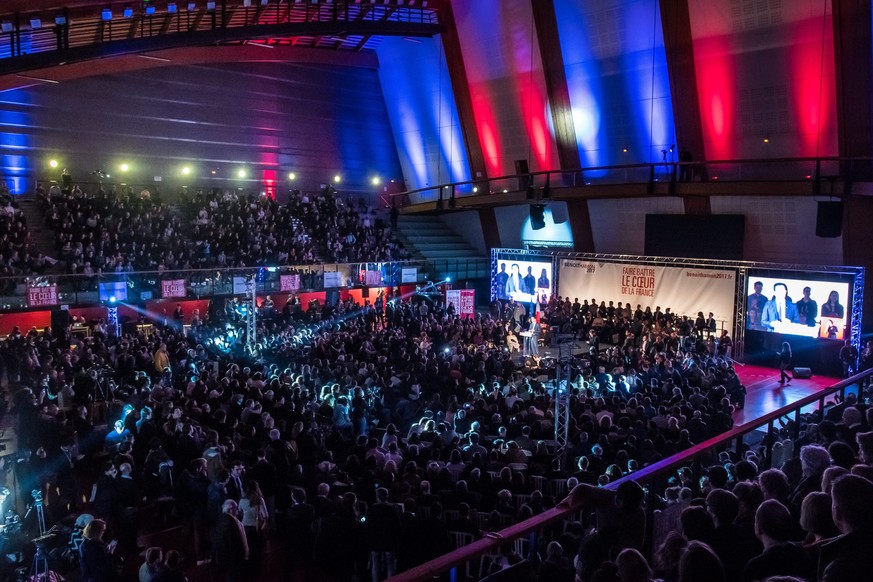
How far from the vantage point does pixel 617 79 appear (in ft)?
69.5

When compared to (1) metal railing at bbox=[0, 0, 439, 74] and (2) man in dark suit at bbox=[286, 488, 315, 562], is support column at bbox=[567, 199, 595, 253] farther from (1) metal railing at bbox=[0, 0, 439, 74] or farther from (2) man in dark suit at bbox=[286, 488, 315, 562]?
(2) man in dark suit at bbox=[286, 488, 315, 562]

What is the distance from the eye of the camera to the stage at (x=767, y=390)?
14.2m

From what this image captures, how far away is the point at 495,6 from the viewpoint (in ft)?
76.4

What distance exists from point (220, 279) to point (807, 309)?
1685 cm

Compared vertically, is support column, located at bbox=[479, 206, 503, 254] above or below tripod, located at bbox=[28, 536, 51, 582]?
above

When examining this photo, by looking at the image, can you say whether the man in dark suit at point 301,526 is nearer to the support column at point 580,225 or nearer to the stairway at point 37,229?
the stairway at point 37,229

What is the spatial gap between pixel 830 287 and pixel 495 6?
14.0 meters

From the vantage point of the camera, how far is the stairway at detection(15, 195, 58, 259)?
20344 millimetres

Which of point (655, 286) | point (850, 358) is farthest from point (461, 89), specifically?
point (850, 358)

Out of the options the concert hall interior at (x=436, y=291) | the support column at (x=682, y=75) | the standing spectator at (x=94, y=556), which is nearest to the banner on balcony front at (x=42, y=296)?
the concert hall interior at (x=436, y=291)

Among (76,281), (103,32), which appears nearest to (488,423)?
(76,281)

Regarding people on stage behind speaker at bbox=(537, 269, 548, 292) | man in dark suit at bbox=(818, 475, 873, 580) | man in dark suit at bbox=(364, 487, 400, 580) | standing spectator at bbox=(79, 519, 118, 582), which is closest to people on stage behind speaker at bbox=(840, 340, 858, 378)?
people on stage behind speaker at bbox=(537, 269, 548, 292)

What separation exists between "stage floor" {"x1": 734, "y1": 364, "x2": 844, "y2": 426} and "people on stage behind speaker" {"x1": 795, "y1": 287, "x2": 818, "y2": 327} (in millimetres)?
1523

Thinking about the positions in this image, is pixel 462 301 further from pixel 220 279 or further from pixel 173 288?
pixel 173 288
